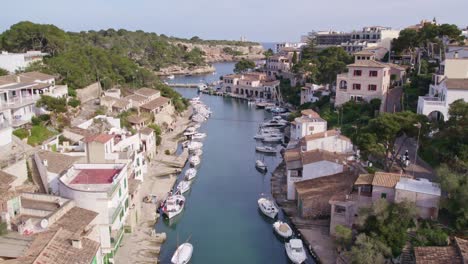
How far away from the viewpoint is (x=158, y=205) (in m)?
25.3

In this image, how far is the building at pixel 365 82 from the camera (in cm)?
3797

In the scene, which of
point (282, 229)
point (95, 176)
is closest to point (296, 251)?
point (282, 229)

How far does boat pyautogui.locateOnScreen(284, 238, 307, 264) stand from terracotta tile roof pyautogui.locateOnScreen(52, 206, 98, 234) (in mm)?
9295

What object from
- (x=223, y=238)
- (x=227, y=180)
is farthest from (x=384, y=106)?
(x=223, y=238)

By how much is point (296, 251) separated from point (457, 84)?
16.4 metres

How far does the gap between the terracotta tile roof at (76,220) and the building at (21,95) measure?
11.0 meters

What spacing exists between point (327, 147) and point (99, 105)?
22184mm

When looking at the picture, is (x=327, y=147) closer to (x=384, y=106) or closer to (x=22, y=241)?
(x=384, y=106)

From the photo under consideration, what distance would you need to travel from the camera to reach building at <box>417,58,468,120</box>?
2678cm

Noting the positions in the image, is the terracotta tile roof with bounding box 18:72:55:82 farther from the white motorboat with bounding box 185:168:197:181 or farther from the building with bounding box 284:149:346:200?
the building with bounding box 284:149:346:200

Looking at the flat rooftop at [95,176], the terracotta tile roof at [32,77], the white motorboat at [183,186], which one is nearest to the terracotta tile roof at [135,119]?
the terracotta tile roof at [32,77]

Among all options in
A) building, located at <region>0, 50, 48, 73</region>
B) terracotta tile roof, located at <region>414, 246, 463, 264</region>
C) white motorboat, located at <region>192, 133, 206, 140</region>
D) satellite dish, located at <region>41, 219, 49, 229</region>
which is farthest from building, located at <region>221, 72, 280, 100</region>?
satellite dish, located at <region>41, 219, 49, 229</region>

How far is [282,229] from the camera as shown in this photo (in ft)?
73.5

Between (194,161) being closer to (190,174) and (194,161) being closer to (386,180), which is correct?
(190,174)
